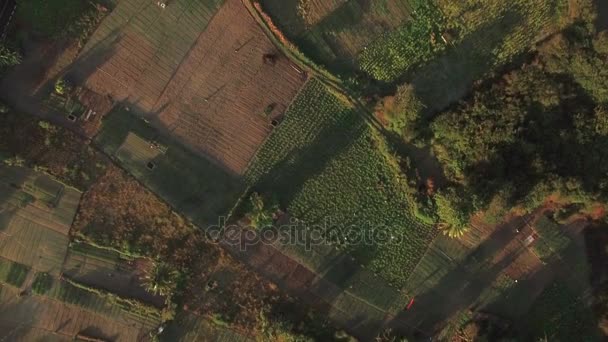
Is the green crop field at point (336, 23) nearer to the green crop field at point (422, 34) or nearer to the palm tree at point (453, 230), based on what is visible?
the green crop field at point (422, 34)

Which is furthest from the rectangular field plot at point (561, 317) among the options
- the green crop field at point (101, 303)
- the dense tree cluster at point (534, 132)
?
the green crop field at point (101, 303)

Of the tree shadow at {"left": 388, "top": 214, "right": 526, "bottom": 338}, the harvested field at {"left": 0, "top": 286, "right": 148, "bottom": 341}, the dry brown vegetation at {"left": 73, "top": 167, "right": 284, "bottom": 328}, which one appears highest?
the tree shadow at {"left": 388, "top": 214, "right": 526, "bottom": 338}

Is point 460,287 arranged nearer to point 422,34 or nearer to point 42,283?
point 422,34

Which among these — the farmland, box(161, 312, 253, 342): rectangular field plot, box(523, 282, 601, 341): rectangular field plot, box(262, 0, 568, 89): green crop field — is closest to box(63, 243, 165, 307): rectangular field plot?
the farmland

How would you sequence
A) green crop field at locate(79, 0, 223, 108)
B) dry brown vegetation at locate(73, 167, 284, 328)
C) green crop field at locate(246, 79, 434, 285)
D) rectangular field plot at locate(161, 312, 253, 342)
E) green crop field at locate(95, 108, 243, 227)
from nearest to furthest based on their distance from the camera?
green crop field at locate(79, 0, 223, 108) → green crop field at locate(95, 108, 243, 227) → dry brown vegetation at locate(73, 167, 284, 328) → rectangular field plot at locate(161, 312, 253, 342) → green crop field at locate(246, 79, 434, 285)

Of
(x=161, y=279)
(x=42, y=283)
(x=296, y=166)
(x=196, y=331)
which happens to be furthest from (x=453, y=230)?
(x=42, y=283)

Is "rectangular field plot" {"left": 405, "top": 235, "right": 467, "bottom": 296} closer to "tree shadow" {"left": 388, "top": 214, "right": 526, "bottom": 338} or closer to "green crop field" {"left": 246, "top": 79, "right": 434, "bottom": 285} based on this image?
"tree shadow" {"left": 388, "top": 214, "right": 526, "bottom": 338}

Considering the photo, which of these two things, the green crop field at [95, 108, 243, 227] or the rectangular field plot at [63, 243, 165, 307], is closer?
the green crop field at [95, 108, 243, 227]
